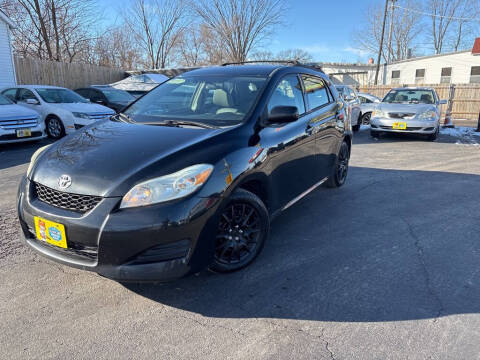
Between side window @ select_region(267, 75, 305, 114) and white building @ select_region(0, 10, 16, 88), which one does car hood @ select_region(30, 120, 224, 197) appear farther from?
white building @ select_region(0, 10, 16, 88)

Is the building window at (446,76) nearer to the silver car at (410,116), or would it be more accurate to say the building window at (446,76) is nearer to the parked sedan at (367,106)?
the parked sedan at (367,106)

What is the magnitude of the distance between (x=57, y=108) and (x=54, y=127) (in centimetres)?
52

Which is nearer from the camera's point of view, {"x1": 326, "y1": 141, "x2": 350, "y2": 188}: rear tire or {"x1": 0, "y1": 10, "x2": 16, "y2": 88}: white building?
{"x1": 326, "y1": 141, "x2": 350, "y2": 188}: rear tire

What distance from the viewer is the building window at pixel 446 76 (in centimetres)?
2754

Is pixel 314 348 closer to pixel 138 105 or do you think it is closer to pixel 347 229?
pixel 347 229

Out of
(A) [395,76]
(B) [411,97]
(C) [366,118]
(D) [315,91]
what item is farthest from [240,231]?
(A) [395,76]

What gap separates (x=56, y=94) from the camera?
1011 centimetres

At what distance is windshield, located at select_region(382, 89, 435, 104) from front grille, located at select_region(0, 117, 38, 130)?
10531 mm

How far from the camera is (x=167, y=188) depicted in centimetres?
238

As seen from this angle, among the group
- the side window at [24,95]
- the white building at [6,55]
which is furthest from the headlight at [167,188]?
the white building at [6,55]

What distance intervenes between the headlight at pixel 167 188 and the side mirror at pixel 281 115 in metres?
1.04

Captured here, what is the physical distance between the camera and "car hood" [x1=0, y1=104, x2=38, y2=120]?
8004mm

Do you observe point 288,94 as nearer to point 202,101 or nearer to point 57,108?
point 202,101

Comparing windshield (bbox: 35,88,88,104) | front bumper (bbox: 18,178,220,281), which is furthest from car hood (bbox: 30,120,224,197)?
windshield (bbox: 35,88,88,104)
